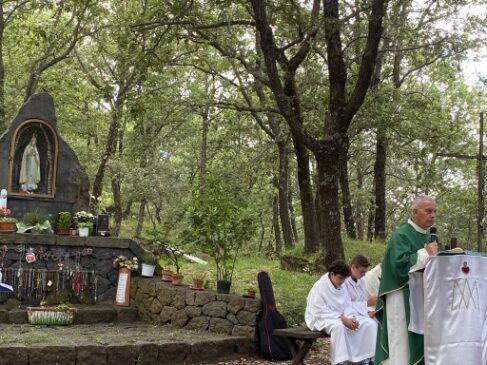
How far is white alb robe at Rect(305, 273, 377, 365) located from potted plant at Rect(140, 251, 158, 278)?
3.80 meters

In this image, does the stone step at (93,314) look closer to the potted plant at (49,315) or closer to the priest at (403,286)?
the potted plant at (49,315)

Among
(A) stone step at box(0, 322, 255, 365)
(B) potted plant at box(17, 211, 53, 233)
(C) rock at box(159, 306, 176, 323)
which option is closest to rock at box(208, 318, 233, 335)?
(A) stone step at box(0, 322, 255, 365)

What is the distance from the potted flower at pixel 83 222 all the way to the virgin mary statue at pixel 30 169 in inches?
42.5

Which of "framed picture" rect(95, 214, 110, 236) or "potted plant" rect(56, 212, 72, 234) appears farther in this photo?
"framed picture" rect(95, 214, 110, 236)

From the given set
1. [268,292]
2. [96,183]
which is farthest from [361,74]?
[96,183]

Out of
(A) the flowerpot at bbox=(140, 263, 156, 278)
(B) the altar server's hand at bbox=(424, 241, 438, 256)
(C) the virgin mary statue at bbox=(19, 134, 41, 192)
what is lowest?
(A) the flowerpot at bbox=(140, 263, 156, 278)

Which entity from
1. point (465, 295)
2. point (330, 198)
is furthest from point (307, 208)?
point (465, 295)

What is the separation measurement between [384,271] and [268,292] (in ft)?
8.79

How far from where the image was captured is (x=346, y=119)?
33.6 ft

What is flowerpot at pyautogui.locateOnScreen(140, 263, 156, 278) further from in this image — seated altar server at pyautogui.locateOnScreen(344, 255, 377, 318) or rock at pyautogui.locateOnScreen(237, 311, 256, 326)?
seated altar server at pyautogui.locateOnScreen(344, 255, 377, 318)

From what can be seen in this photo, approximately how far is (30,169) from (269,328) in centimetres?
551

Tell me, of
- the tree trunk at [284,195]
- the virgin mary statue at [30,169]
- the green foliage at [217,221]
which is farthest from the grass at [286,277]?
the virgin mary statue at [30,169]

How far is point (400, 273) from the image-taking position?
5582mm

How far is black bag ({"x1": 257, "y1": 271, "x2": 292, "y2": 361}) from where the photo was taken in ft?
26.5
